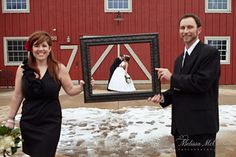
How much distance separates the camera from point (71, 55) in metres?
15.2

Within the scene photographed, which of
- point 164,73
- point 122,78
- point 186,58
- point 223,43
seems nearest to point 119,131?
point 122,78

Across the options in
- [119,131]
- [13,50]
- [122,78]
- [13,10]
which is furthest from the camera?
[13,50]

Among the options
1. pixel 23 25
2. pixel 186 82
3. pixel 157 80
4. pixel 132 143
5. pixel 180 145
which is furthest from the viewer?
pixel 23 25

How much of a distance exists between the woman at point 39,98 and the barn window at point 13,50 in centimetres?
1284

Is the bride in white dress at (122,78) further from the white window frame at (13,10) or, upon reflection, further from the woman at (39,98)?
the white window frame at (13,10)

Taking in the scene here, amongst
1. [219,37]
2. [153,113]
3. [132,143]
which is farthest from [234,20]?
[132,143]

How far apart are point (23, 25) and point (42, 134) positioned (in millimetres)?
13009

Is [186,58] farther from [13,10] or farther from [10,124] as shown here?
[13,10]

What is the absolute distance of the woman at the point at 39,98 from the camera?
288 centimetres

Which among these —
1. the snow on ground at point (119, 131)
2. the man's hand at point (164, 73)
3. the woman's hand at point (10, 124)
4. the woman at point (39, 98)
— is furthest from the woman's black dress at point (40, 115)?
the snow on ground at point (119, 131)

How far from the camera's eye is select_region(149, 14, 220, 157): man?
2508mm

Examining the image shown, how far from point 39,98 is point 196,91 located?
1.31m

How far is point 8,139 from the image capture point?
2.74 metres

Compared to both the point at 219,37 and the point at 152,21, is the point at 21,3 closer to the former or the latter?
the point at 152,21
